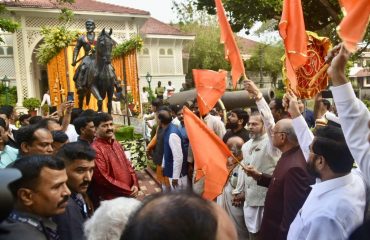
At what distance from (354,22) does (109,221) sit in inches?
65.4

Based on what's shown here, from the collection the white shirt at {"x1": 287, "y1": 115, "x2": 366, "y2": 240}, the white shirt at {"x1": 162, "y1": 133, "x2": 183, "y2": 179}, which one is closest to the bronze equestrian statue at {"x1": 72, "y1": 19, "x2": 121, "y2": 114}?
the white shirt at {"x1": 162, "y1": 133, "x2": 183, "y2": 179}

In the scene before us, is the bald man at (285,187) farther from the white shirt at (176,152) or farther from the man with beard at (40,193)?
the white shirt at (176,152)

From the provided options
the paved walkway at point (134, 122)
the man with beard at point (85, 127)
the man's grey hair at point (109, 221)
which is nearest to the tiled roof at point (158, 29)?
the paved walkway at point (134, 122)

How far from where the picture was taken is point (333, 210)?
218 cm

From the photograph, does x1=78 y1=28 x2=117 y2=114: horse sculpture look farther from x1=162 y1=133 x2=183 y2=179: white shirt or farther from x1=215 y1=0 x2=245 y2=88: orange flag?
x1=215 y1=0 x2=245 y2=88: orange flag

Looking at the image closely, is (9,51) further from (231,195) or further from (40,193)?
(40,193)

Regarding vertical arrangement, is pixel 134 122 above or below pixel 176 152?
below

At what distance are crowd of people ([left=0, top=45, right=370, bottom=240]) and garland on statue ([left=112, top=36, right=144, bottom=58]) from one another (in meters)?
8.11

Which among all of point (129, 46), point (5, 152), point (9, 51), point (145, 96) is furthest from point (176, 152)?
point (9, 51)

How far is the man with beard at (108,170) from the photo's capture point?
12.8 ft

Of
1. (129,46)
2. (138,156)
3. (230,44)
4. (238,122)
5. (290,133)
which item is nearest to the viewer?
(290,133)

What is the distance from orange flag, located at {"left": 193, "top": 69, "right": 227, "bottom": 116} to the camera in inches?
182

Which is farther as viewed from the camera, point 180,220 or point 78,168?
point 78,168

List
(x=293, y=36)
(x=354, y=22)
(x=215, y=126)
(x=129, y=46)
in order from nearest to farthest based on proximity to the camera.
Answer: (x=354, y=22) → (x=293, y=36) → (x=215, y=126) → (x=129, y=46)
